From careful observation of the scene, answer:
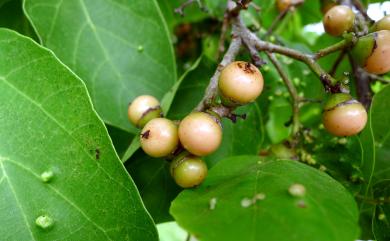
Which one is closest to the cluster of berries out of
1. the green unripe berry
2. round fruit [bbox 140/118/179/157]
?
round fruit [bbox 140/118/179/157]

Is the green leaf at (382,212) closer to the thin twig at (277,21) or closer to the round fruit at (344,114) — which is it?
the round fruit at (344,114)

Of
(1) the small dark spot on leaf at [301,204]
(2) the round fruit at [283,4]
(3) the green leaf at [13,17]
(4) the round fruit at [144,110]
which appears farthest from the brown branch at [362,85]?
(3) the green leaf at [13,17]

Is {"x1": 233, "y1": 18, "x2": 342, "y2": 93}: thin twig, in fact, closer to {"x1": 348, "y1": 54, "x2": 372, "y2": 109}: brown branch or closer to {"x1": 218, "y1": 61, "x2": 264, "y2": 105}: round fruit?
{"x1": 218, "y1": 61, "x2": 264, "y2": 105}: round fruit

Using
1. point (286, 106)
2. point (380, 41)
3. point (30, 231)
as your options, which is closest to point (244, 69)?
point (380, 41)

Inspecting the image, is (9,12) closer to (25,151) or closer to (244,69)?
(25,151)

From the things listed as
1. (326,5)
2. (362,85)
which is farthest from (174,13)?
(362,85)

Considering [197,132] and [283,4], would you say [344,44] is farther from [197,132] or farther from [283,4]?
[283,4]
